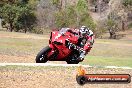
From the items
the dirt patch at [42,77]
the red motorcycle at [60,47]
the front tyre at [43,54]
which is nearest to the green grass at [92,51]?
the dirt patch at [42,77]

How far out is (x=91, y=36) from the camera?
14.3 meters

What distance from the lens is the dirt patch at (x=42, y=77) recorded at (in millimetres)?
15432

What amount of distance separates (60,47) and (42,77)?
260 cm

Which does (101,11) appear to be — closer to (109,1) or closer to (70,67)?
(109,1)

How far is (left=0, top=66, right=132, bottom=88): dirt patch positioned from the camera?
15432mm

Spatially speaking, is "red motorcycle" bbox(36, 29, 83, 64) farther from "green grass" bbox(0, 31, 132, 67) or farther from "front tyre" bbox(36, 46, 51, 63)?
"green grass" bbox(0, 31, 132, 67)

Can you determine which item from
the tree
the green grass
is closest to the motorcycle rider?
the green grass

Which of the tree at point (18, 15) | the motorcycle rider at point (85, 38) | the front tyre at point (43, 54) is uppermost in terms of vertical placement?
the motorcycle rider at point (85, 38)

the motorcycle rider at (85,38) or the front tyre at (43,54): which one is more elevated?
the motorcycle rider at (85,38)

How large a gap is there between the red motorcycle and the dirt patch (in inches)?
62.2

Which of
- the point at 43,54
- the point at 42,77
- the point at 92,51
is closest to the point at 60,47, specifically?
the point at 43,54

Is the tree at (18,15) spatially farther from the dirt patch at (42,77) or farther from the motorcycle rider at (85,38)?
the motorcycle rider at (85,38)

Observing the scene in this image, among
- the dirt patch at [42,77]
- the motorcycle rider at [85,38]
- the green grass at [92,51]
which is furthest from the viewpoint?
the green grass at [92,51]

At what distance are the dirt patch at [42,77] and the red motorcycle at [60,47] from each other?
158cm
